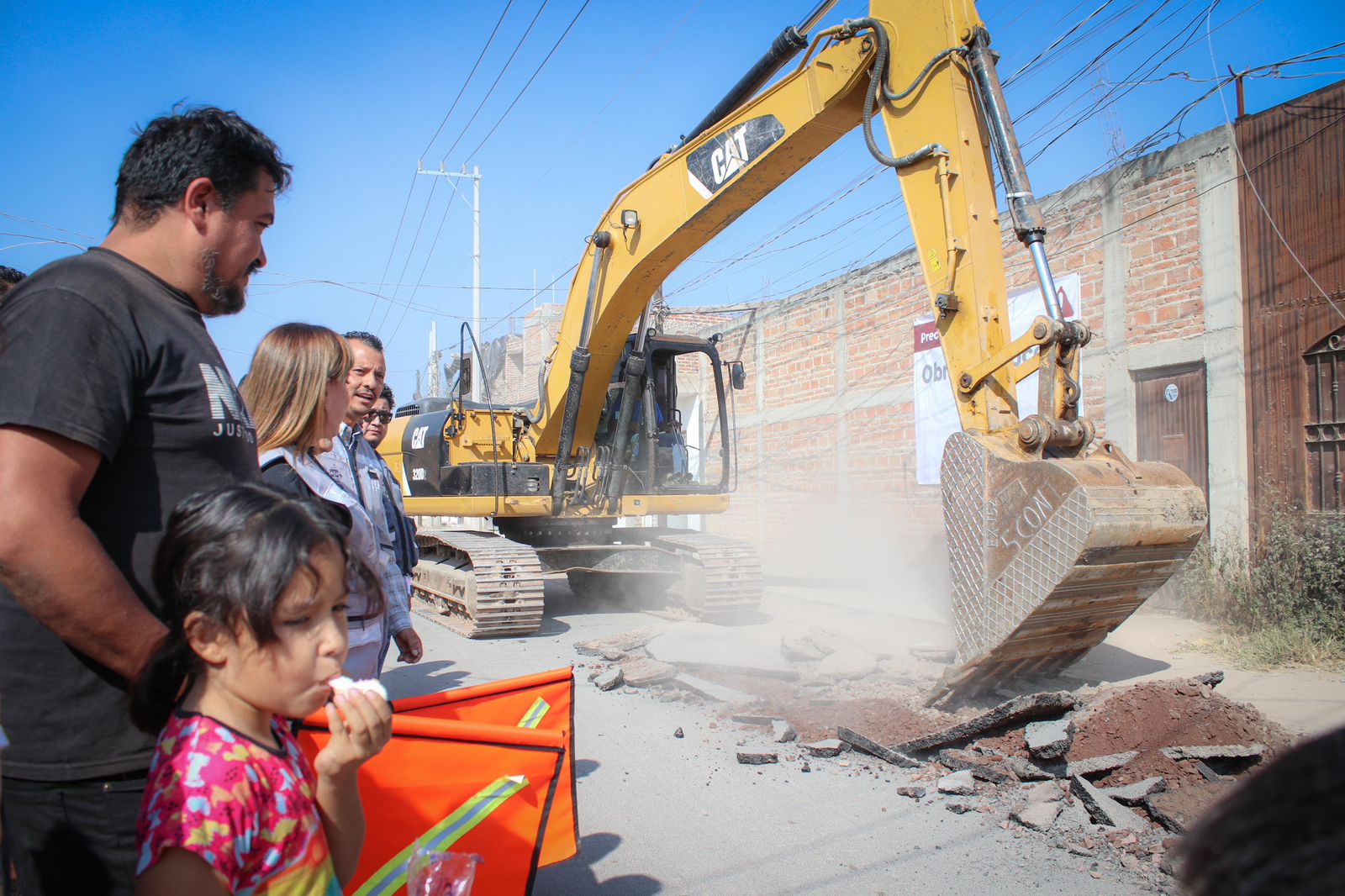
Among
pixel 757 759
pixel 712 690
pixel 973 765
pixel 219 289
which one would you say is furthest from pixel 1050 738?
pixel 219 289

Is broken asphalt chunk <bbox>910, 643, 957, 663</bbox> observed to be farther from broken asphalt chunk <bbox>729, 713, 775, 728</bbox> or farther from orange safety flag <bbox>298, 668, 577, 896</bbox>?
orange safety flag <bbox>298, 668, 577, 896</bbox>

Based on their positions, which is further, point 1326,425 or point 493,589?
point 493,589

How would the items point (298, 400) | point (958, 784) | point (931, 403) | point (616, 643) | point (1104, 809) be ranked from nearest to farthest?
point (298, 400) → point (1104, 809) → point (958, 784) → point (616, 643) → point (931, 403)

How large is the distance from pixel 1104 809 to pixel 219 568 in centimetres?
342

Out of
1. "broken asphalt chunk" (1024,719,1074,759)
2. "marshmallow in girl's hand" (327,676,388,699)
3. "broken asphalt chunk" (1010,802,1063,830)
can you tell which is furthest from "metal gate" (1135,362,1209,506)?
"marshmallow in girl's hand" (327,676,388,699)

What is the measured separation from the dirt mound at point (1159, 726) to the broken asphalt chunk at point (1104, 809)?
0.19 meters

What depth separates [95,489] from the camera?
57.0 inches

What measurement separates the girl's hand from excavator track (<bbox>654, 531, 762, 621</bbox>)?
279 inches

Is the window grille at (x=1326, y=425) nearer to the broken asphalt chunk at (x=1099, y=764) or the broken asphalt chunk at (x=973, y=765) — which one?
the broken asphalt chunk at (x=1099, y=764)

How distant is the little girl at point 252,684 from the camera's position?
1.31 m

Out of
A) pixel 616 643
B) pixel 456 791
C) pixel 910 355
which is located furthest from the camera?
pixel 910 355

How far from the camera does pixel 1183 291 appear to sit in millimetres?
8133

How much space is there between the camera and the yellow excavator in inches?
163

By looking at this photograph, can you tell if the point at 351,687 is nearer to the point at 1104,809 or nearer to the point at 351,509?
the point at 351,509
